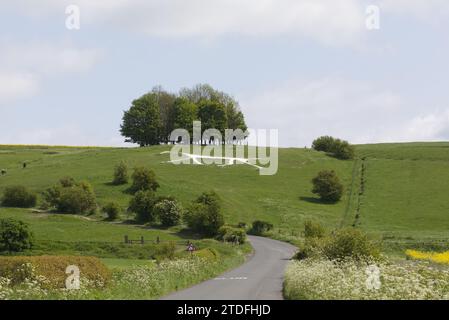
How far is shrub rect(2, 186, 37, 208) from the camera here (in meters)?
98.8

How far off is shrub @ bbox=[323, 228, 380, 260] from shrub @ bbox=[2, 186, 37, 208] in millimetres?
71443

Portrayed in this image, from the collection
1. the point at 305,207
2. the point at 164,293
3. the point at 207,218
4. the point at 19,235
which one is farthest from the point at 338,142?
the point at 164,293

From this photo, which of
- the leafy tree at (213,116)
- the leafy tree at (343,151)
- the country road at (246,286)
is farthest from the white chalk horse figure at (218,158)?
the country road at (246,286)

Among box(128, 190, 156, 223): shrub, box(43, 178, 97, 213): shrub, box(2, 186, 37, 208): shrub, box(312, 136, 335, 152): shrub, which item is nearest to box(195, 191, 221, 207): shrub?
box(128, 190, 156, 223): shrub

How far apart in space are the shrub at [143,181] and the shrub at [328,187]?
2751 cm

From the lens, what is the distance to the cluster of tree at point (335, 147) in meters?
147

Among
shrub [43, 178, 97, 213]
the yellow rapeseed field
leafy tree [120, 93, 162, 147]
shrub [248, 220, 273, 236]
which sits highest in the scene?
leafy tree [120, 93, 162, 147]

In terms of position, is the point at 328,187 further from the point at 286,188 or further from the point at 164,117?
the point at 164,117

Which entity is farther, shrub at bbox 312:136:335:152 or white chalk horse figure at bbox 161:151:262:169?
shrub at bbox 312:136:335:152

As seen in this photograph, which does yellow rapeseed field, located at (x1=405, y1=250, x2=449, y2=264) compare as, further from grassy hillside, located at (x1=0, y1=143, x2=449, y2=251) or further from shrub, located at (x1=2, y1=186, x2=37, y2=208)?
shrub, located at (x1=2, y1=186, x2=37, y2=208)

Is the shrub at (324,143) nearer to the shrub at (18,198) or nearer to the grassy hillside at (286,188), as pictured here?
the grassy hillside at (286,188)

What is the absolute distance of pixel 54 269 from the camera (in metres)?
30.1
